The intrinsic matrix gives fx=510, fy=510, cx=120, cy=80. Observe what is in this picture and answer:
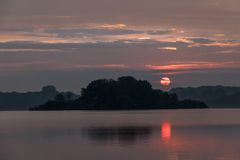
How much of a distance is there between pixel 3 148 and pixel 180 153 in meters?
22.1

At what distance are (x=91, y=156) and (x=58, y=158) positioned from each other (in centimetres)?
353

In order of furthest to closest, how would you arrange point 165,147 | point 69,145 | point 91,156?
point 69,145 < point 165,147 < point 91,156

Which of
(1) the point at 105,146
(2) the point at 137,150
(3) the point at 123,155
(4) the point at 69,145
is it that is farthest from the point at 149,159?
(4) the point at 69,145

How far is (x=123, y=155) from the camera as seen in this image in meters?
51.8

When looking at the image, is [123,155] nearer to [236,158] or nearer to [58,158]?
[58,158]

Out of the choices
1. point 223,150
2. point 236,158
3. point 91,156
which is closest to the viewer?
point 236,158

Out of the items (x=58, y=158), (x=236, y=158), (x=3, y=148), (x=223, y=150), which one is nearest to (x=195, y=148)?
(x=223, y=150)

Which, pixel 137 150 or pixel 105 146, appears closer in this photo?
pixel 137 150

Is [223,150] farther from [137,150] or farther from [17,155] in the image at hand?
[17,155]

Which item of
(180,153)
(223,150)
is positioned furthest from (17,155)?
(223,150)

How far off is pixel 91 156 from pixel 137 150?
24.0ft

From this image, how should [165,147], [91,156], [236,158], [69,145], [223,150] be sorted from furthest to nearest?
[69,145]
[165,147]
[223,150]
[91,156]
[236,158]

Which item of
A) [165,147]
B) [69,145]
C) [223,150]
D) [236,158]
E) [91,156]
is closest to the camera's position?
[236,158]

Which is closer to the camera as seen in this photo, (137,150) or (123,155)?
(123,155)
